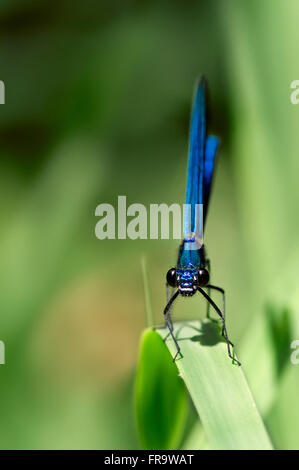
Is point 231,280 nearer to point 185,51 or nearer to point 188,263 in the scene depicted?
point 188,263

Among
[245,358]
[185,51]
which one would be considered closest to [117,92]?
[185,51]

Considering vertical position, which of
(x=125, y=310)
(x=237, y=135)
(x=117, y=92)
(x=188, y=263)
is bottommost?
(x=125, y=310)

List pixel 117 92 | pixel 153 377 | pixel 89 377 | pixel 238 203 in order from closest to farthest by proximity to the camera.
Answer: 1. pixel 153 377
2. pixel 89 377
3. pixel 238 203
4. pixel 117 92

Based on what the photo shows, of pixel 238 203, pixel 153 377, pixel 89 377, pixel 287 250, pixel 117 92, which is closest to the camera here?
pixel 153 377

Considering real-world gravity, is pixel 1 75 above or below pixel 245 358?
above

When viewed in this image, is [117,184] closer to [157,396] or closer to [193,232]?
[193,232]

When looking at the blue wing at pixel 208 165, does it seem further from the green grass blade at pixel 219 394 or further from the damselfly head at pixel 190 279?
the green grass blade at pixel 219 394

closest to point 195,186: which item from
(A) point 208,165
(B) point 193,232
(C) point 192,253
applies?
(B) point 193,232

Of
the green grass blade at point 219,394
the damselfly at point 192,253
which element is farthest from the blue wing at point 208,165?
the green grass blade at point 219,394
